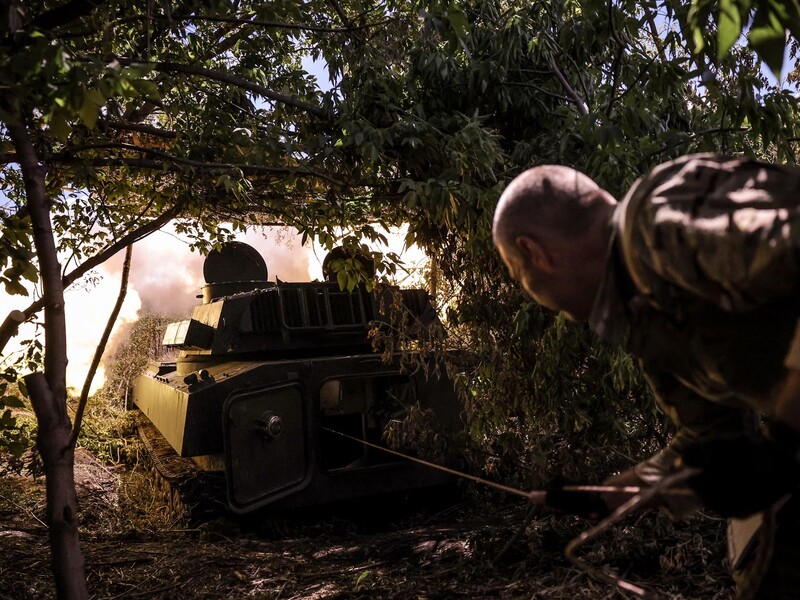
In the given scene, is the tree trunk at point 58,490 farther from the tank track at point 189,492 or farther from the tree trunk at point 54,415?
the tank track at point 189,492

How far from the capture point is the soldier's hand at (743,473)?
1.45m

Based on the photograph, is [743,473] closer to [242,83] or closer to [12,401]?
[12,401]

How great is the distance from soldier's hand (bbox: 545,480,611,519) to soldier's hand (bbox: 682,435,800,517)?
0.43m

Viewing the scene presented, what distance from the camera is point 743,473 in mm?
1453

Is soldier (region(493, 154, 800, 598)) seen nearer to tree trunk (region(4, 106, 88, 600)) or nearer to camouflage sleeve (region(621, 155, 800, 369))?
camouflage sleeve (region(621, 155, 800, 369))

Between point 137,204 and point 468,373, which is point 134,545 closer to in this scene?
point 468,373

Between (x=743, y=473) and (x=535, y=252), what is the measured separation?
0.68m

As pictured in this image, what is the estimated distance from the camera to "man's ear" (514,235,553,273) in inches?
71.4

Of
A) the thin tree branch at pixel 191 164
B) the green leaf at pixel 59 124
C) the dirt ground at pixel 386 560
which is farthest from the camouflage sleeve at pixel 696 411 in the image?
the thin tree branch at pixel 191 164

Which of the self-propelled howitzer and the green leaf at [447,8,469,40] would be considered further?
the self-propelled howitzer

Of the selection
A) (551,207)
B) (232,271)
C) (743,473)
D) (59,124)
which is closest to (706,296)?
(743,473)

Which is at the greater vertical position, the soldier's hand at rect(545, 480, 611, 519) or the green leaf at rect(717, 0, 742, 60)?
the green leaf at rect(717, 0, 742, 60)

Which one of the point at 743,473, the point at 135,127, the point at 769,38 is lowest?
the point at 743,473

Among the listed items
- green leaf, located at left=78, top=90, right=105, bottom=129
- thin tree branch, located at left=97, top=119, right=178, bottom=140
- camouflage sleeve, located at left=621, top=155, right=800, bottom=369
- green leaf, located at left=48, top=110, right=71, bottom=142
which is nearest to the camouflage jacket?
camouflage sleeve, located at left=621, top=155, right=800, bottom=369
